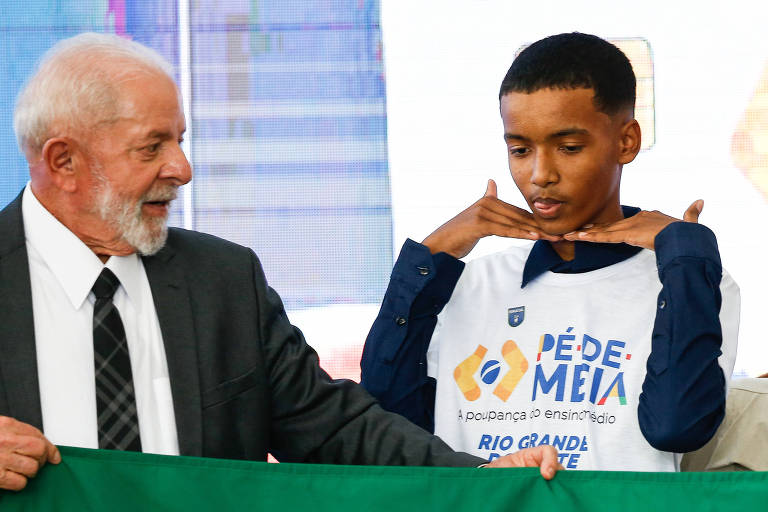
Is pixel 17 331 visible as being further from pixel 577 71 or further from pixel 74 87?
pixel 577 71

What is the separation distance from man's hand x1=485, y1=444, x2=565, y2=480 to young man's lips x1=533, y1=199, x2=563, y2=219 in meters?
0.45

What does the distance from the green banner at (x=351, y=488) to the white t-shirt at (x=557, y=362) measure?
0.21 meters

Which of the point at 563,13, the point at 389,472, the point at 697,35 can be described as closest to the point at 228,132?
the point at 563,13

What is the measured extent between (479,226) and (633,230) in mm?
300

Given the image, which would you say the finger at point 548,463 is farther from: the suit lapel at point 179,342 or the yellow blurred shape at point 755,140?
the yellow blurred shape at point 755,140

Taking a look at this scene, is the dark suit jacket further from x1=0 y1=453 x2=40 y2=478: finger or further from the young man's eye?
the young man's eye

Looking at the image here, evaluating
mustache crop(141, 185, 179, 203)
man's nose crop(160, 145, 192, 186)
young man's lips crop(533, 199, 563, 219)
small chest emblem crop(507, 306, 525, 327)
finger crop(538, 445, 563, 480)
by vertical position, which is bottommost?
finger crop(538, 445, 563, 480)

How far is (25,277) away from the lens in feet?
6.35

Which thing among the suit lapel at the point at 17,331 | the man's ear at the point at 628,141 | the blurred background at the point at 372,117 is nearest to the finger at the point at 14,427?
the suit lapel at the point at 17,331

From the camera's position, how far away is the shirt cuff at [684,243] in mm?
1942

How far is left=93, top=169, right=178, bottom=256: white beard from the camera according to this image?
204cm

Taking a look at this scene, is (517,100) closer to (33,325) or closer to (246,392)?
(246,392)

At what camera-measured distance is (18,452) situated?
5.41 feet

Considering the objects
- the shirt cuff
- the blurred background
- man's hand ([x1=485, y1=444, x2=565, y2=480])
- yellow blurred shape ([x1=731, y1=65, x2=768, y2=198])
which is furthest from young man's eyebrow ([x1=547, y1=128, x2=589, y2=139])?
yellow blurred shape ([x1=731, y1=65, x2=768, y2=198])
